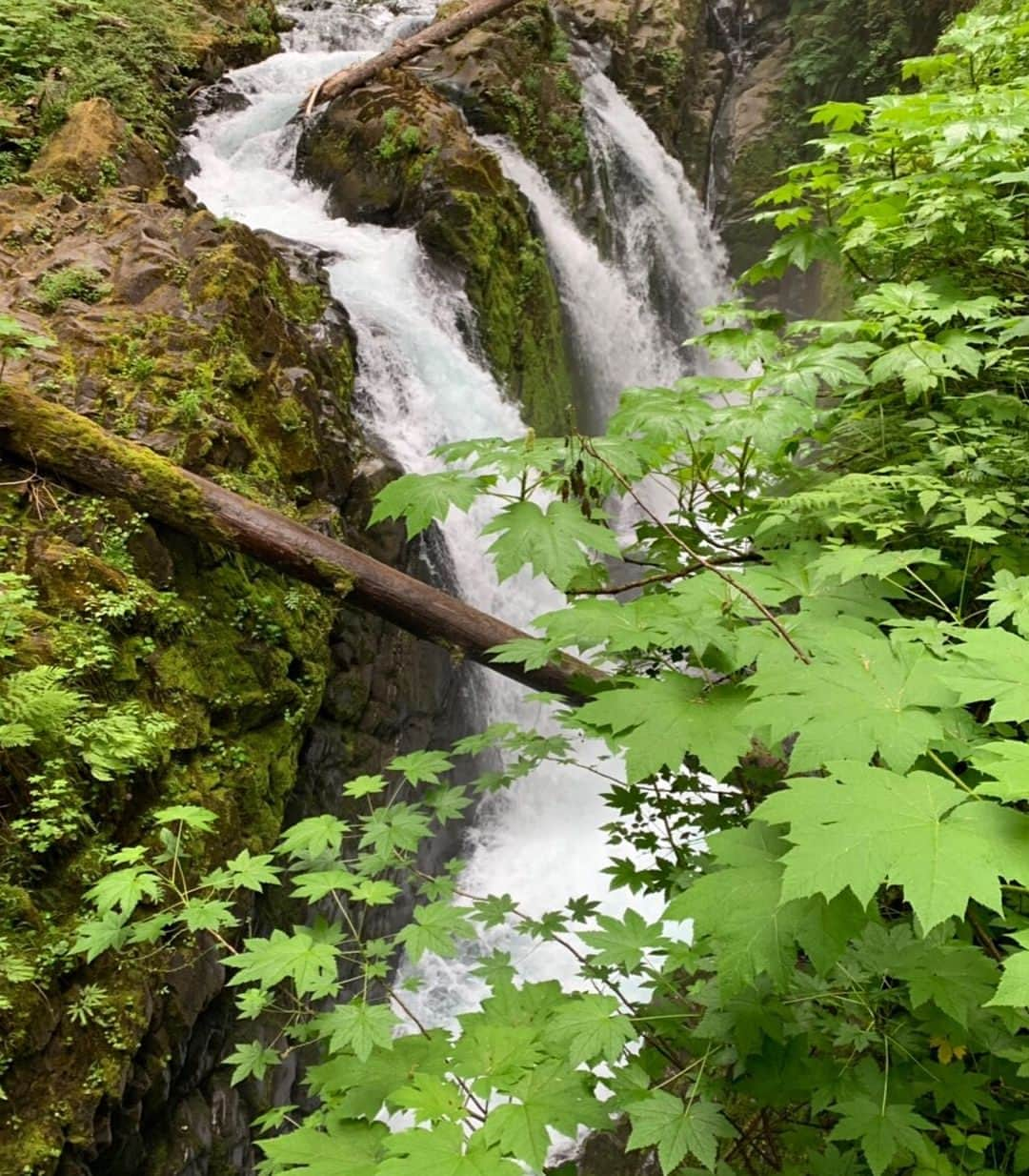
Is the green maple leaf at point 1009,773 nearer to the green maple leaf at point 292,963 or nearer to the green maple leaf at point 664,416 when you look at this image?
the green maple leaf at point 664,416

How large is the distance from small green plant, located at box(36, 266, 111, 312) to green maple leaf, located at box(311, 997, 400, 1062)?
4214 mm

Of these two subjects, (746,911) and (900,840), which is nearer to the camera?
(900,840)

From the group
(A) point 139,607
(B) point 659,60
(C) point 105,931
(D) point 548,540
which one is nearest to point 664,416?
(D) point 548,540

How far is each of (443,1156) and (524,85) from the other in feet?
45.7

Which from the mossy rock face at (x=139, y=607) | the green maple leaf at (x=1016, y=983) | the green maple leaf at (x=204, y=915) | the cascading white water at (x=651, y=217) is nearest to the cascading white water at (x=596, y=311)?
the cascading white water at (x=651, y=217)

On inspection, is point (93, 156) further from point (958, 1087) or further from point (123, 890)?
point (958, 1087)

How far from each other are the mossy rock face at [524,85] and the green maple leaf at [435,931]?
12219mm

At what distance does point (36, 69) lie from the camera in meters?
6.64

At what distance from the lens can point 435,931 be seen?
1836 mm

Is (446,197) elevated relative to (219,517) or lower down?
elevated

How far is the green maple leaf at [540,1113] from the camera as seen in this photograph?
122cm

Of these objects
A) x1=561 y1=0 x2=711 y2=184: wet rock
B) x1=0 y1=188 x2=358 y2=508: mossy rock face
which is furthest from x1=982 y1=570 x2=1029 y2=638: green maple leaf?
x1=561 y1=0 x2=711 y2=184: wet rock

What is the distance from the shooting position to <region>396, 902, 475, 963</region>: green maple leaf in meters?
1.81

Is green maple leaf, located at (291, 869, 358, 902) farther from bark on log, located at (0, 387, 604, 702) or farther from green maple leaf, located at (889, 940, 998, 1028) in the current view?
bark on log, located at (0, 387, 604, 702)
